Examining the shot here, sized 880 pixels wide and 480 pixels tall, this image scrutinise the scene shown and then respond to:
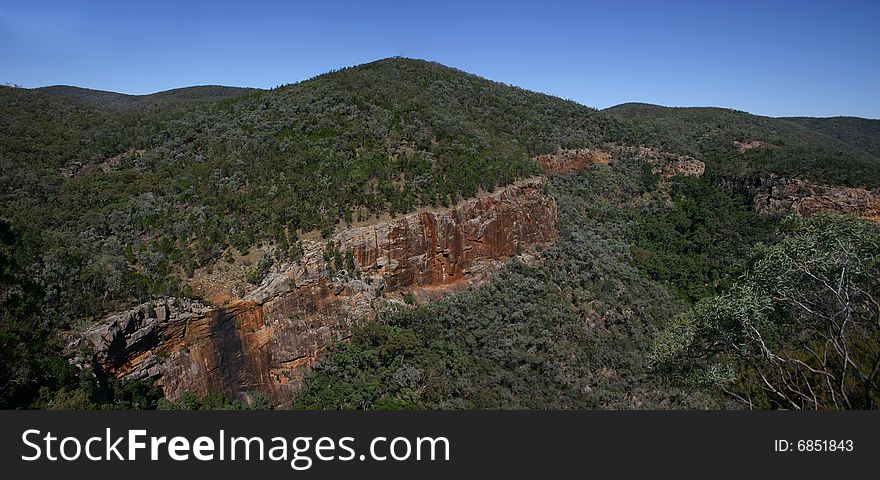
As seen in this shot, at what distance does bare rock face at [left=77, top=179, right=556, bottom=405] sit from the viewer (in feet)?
48.0

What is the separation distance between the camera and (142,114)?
33.2m

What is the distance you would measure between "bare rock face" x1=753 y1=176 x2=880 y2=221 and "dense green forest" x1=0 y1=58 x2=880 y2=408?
1.12 m

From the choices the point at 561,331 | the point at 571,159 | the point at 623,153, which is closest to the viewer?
the point at 561,331

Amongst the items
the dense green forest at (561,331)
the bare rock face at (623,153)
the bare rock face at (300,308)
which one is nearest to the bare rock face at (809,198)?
the dense green forest at (561,331)

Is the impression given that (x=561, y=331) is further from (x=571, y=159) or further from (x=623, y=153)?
(x=623, y=153)

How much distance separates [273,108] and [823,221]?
99.6 ft

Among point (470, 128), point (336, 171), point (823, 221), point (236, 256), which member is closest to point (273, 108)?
point (336, 171)

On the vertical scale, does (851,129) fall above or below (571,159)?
above

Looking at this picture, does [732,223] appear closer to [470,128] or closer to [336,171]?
[470,128]

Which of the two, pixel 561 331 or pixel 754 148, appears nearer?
pixel 561 331

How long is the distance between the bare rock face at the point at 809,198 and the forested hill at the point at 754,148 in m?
0.82

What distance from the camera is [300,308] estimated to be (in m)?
17.9

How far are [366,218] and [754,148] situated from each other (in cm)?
4290

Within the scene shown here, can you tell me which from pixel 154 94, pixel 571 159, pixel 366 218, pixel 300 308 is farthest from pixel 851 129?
pixel 154 94
